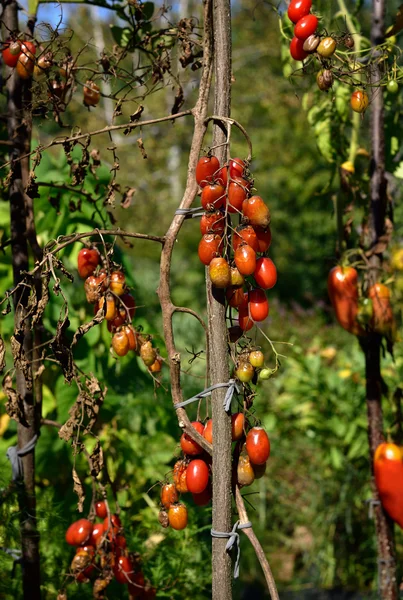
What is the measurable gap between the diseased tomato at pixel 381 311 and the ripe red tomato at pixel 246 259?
29.9 inches

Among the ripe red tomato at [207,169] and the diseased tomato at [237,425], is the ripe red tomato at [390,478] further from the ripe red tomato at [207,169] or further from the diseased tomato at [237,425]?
the ripe red tomato at [207,169]

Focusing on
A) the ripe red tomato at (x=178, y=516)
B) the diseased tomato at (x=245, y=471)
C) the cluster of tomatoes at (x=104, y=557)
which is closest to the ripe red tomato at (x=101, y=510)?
the cluster of tomatoes at (x=104, y=557)

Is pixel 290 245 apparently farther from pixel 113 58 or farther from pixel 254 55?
pixel 113 58

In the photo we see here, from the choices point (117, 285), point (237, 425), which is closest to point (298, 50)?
point (117, 285)

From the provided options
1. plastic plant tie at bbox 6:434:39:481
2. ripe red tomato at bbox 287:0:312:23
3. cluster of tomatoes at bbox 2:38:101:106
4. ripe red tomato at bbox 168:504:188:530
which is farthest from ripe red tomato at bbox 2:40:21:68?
ripe red tomato at bbox 168:504:188:530

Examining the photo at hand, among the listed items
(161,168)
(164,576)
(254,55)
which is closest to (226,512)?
(164,576)

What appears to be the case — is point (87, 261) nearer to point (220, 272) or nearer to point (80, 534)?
point (220, 272)

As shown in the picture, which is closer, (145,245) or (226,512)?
(226,512)

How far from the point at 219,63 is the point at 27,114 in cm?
43

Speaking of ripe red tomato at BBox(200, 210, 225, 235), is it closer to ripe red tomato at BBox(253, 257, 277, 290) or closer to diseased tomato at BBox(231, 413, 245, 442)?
ripe red tomato at BBox(253, 257, 277, 290)

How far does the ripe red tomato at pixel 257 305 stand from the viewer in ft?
3.26

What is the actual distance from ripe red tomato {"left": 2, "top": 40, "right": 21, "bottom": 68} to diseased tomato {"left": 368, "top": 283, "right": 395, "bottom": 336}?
0.97 m

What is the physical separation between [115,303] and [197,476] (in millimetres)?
310

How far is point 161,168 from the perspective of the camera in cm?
1134
